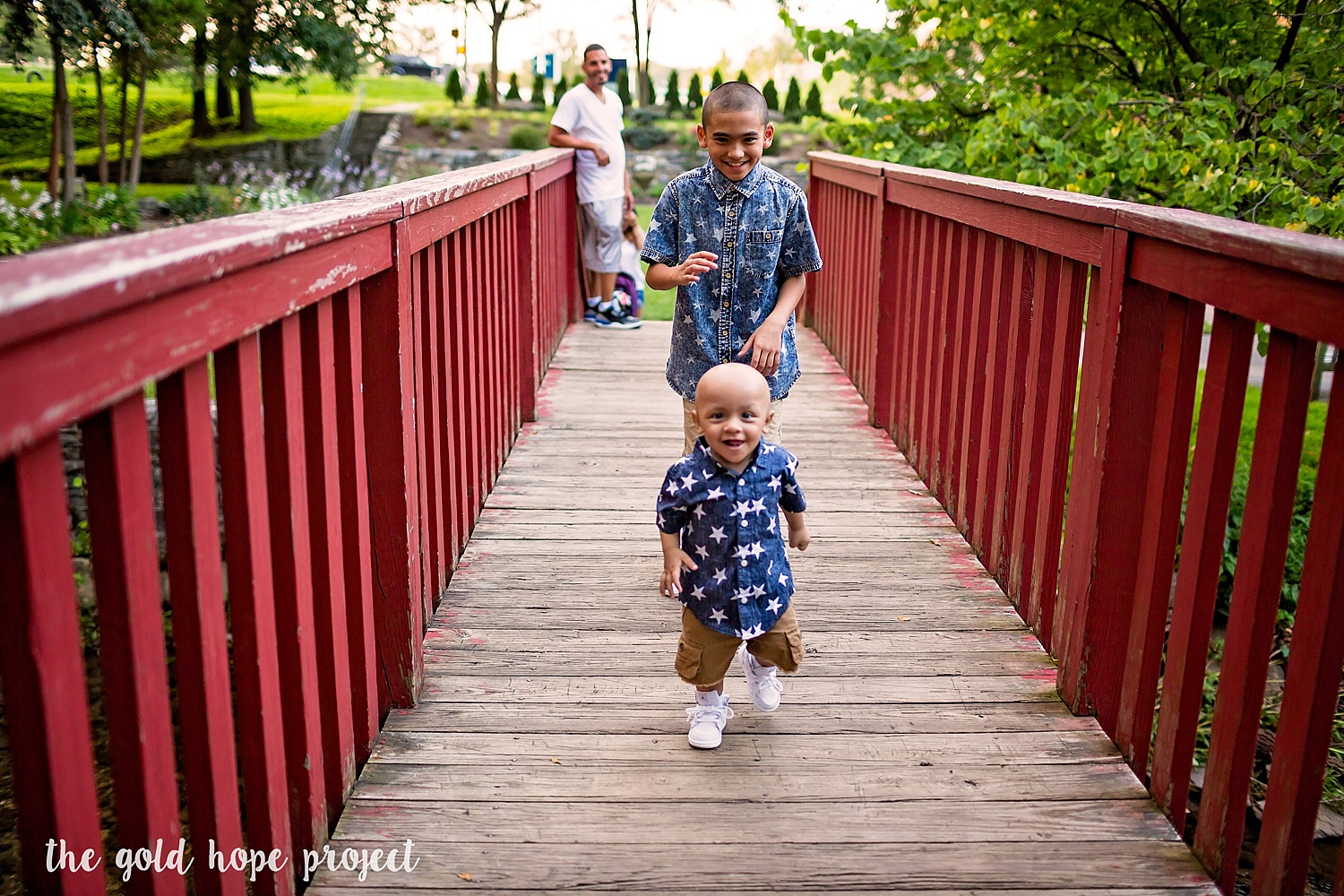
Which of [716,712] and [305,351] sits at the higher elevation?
[305,351]

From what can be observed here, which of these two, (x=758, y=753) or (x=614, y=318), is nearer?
(x=758, y=753)

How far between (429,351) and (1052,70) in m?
5.56

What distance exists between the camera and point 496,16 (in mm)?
31406

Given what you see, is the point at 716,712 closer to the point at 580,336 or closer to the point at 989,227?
the point at 989,227

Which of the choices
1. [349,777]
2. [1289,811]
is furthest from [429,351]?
[1289,811]

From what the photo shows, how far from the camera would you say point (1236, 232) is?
6.63ft

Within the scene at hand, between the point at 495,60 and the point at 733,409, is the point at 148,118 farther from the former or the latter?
the point at 733,409

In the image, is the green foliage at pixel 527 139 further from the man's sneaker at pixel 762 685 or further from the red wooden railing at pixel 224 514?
the man's sneaker at pixel 762 685

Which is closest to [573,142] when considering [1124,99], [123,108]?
[1124,99]

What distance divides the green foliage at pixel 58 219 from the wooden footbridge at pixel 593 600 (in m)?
9.77

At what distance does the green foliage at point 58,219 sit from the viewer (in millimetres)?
12102

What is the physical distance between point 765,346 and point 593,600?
2.97 ft

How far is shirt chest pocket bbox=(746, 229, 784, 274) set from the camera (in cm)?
328

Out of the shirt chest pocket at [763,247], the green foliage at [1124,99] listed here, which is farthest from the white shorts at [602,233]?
the shirt chest pocket at [763,247]
